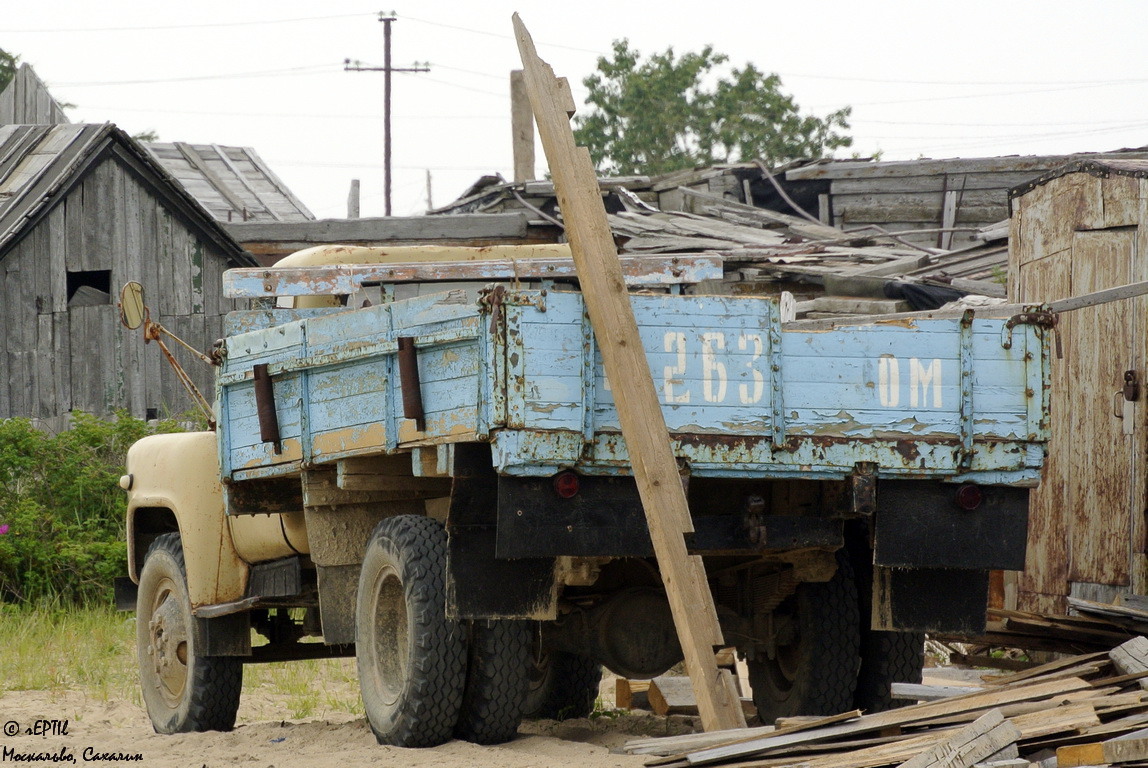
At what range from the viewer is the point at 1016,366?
5.86m

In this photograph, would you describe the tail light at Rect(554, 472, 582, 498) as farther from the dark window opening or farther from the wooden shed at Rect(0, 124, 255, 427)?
the dark window opening

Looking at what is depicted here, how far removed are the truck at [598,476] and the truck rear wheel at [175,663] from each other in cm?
68

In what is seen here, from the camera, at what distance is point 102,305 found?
17.5 metres

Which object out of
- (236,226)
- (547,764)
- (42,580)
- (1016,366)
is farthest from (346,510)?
(236,226)

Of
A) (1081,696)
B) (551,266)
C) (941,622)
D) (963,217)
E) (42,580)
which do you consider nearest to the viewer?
(1081,696)

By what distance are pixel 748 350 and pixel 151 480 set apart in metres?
3.95

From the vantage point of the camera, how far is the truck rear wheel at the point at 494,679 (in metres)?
6.04

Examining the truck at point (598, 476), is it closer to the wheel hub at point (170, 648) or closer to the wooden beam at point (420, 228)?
the wheel hub at point (170, 648)

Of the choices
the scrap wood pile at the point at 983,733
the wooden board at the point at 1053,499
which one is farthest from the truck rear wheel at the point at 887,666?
the wooden board at the point at 1053,499

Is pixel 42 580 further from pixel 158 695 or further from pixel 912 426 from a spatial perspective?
pixel 912 426

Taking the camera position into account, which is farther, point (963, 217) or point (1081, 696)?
point (963, 217)

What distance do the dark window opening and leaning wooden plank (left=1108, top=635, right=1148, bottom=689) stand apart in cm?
1426

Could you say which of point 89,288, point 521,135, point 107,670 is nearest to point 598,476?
point 107,670

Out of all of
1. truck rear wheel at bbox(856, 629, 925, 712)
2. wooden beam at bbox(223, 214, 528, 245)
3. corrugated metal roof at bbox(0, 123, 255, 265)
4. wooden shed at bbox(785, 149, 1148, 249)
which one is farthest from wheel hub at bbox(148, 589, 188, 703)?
wooden shed at bbox(785, 149, 1148, 249)
